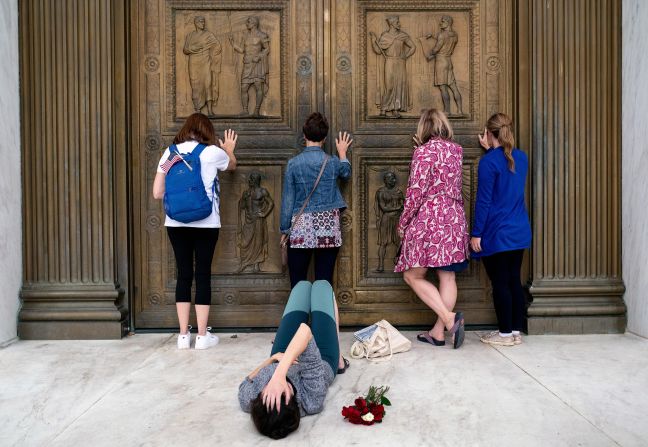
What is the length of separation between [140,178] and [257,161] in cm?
113

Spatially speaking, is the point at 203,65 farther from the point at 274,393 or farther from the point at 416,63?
the point at 274,393

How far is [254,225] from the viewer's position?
5738mm

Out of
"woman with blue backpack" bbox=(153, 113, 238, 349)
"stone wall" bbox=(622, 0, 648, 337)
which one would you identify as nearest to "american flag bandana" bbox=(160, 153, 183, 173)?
"woman with blue backpack" bbox=(153, 113, 238, 349)

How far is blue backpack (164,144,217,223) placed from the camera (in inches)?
193

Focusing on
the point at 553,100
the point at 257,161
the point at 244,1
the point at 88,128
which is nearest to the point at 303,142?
the point at 257,161

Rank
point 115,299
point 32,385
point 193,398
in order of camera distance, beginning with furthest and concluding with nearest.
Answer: point 115,299 < point 32,385 < point 193,398

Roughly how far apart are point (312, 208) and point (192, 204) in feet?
3.27

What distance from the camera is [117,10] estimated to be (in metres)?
5.56

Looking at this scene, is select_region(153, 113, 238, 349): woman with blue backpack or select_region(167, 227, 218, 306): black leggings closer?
select_region(153, 113, 238, 349): woman with blue backpack

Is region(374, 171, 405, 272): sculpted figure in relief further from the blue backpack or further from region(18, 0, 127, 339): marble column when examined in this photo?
region(18, 0, 127, 339): marble column

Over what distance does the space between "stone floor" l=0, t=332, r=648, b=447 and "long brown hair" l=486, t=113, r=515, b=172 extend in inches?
64.2

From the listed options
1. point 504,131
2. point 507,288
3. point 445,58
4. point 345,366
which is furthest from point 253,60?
point 507,288

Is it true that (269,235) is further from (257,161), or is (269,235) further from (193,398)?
(193,398)

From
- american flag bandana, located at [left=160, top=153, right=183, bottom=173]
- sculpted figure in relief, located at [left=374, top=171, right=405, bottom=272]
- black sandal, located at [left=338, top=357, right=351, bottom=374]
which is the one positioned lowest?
black sandal, located at [left=338, top=357, right=351, bottom=374]
